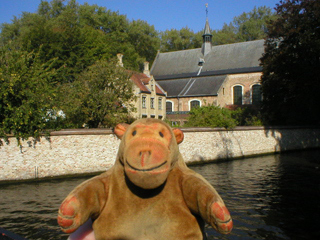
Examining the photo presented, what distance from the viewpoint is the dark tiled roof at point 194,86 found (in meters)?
45.2

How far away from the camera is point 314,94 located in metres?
26.6

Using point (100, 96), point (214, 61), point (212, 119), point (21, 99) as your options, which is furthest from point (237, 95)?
point (21, 99)

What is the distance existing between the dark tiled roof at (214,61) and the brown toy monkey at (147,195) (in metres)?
46.8

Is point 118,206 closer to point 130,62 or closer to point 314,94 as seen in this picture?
point 314,94

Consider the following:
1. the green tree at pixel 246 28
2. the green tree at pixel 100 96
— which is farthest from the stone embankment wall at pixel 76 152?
the green tree at pixel 246 28

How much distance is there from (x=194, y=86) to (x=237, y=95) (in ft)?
21.4

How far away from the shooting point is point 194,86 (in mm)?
47906

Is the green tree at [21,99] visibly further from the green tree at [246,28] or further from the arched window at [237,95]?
the green tree at [246,28]

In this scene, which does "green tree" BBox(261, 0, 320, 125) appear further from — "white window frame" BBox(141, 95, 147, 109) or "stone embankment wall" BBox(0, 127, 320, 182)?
"white window frame" BBox(141, 95, 147, 109)

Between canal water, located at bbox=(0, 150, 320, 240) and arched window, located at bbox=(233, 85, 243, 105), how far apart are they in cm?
3077

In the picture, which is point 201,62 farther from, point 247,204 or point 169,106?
point 247,204

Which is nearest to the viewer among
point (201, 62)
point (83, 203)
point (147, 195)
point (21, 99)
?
point (83, 203)

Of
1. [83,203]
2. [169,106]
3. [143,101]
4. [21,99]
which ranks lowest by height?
[83,203]

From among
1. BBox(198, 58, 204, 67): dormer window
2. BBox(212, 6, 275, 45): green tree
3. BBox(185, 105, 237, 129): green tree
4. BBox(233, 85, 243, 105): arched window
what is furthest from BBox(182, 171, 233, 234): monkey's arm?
BBox(212, 6, 275, 45): green tree
